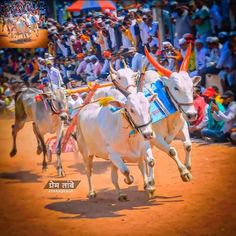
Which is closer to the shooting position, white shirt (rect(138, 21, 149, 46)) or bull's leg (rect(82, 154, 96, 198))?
bull's leg (rect(82, 154, 96, 198))

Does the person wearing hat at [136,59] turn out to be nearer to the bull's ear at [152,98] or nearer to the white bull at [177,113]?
the white bull at [177,113]

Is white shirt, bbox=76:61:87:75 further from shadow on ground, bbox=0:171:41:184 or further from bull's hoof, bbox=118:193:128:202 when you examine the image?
bull's hoof, bbox=118:193:128:202

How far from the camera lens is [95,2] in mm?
6188

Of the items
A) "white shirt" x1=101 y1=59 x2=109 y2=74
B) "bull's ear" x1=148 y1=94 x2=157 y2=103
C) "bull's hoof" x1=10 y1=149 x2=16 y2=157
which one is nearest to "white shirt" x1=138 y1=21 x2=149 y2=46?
"white shirt" x1=101 y1=59 x2=109 y2=74

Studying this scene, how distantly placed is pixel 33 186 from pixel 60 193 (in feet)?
1.25

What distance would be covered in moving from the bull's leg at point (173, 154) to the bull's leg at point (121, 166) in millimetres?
418

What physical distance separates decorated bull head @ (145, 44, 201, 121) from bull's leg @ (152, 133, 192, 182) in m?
0.31

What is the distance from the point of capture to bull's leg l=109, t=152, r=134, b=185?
17.6ft

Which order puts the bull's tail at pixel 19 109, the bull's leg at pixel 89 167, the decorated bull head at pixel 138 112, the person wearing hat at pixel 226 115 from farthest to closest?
the person wearing hat at pixel 226 115 < the bull's tail at pixel 19 109 < the bull's leg at pixel 89 167 < the decorated bull head at pixel 138 112

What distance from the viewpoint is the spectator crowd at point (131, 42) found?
19.7 feet

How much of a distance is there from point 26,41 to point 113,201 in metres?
1.81

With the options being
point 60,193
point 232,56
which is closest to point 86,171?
point 60,193

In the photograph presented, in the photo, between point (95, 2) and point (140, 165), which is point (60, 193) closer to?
point (140, 165)

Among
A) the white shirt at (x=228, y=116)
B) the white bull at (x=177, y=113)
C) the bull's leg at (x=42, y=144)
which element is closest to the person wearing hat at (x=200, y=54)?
the white bull at (x=177, y=113)
